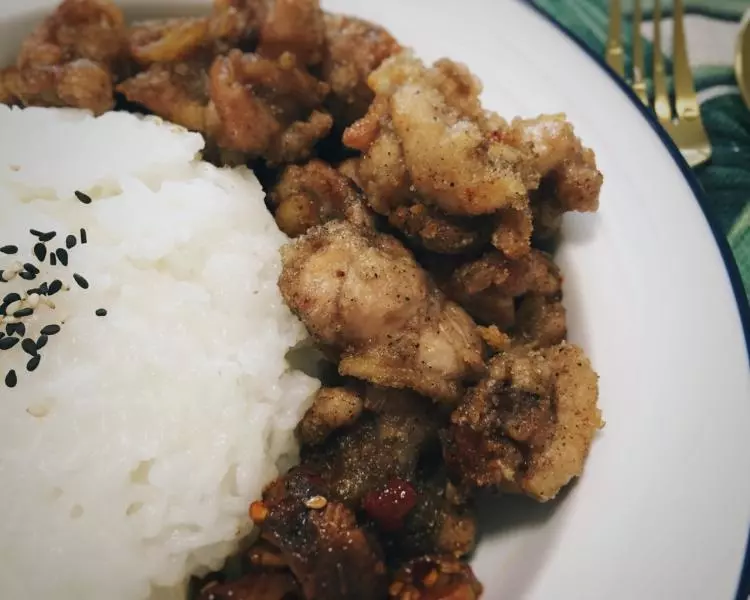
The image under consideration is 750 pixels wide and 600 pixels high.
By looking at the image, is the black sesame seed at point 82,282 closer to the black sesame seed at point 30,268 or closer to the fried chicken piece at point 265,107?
the black sesame seed at point 30,268

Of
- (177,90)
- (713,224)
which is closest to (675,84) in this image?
(713,224)

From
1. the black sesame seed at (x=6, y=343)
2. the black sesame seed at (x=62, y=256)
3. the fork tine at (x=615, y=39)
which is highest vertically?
the fork tine at (x=615, y=39)

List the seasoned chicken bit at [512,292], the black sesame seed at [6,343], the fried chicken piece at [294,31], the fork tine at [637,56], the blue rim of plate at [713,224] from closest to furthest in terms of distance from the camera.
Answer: the blue rim of plate at [713,224] < the black sesame seed at [6,343] < the seasoned chicken bit at [512,292] < the fried chicken piece at [294,31] < the fork tine at [637,56]

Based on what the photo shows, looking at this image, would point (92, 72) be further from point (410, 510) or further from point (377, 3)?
point (410, 510)

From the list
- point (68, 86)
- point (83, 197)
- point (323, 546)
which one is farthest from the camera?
point (68, 86)

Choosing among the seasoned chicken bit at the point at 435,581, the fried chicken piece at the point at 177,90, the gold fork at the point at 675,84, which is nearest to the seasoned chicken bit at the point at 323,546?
the seasoned chicken bit at the point at 435,581

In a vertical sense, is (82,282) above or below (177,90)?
below

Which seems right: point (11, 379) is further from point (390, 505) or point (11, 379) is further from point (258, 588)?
point (390, 505)
